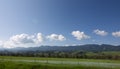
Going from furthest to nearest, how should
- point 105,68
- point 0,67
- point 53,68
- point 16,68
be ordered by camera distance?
point 0,67, point 16,68, point 53,68, point 105,68

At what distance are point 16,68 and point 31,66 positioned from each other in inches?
174

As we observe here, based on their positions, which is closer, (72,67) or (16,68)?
(72,67)

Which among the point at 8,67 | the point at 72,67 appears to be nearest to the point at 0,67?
the point at 8,67

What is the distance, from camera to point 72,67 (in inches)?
2229

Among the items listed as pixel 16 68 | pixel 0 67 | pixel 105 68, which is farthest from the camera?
pixel 0 67

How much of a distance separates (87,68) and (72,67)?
415cm

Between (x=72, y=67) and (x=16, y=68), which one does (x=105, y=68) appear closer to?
(x=72, y=67)

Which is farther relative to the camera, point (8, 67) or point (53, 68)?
point (8, 67)

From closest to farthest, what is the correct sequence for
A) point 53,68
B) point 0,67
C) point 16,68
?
point 53,68
point 16,68
point 0,67

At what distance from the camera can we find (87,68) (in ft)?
179

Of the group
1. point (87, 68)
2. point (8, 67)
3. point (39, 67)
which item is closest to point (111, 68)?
point (87, 68)

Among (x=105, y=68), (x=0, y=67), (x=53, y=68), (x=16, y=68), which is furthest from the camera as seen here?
(x=0, y=67)

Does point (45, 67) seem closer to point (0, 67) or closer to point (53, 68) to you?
point (53, 68)

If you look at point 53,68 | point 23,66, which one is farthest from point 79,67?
point 23,66
